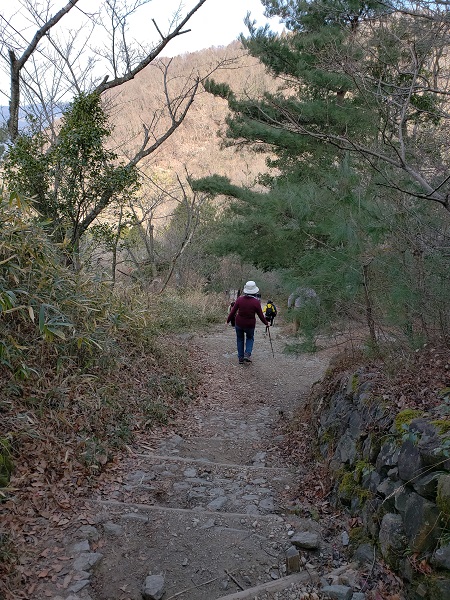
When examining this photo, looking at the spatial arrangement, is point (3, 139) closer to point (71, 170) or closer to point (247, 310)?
point (71, 170)

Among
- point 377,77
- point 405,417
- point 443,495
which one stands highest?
point 377,77

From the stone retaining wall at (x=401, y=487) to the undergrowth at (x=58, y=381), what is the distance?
2347mm

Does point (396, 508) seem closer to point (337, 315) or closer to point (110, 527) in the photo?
point (110, 527)

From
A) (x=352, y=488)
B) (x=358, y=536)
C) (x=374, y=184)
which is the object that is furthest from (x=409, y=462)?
(x=374, y=184)

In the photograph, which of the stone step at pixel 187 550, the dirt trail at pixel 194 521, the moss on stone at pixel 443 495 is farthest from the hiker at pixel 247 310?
the moss on stone at pixel 443 495

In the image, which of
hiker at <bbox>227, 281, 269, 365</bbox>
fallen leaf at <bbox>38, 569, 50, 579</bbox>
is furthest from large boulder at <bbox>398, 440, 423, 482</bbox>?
hiker at <bbox>227, 281, 269, 365</bbox>

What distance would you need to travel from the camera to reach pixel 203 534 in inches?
144

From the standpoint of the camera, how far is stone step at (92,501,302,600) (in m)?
3.17

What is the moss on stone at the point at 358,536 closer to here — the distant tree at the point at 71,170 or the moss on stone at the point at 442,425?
the moss on stone at the point at 442,425

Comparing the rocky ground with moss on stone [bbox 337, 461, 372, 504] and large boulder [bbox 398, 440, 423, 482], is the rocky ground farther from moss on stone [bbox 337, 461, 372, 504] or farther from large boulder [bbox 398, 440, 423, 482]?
large boulder [bbox 398, 440, 423, 482]

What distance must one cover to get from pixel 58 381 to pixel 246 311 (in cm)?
473

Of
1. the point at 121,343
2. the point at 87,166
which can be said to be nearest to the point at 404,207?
the point at 121,343

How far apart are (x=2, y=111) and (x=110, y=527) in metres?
11.5

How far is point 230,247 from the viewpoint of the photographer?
13250 mm
